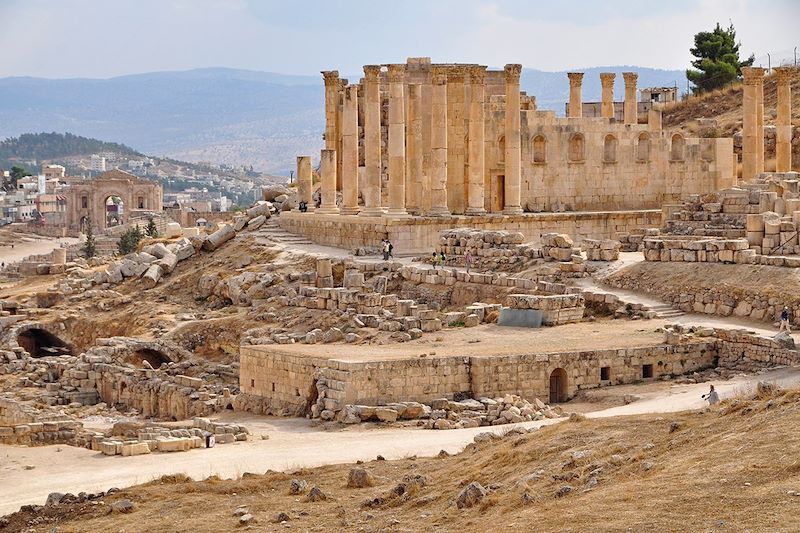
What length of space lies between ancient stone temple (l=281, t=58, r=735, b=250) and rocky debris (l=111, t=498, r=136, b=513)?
25.0 metres

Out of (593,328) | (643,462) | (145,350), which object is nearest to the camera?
(643,462)

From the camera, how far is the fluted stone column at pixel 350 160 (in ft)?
169

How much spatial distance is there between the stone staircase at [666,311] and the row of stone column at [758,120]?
60.9 feet

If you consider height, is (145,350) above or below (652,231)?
below

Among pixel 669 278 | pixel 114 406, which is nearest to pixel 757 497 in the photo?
pixel 669 278

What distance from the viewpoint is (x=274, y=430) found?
30781 mm

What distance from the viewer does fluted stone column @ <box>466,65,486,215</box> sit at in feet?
166

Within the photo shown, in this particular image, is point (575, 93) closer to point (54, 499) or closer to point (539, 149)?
point (539, 149)

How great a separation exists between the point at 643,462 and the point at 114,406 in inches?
809

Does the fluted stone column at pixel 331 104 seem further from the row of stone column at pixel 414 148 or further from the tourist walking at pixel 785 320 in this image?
the tourist walking at pixel 785 320

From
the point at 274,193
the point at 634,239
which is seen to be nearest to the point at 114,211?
the point at 274,193

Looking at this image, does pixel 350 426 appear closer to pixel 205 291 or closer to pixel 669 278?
pixel 669 278

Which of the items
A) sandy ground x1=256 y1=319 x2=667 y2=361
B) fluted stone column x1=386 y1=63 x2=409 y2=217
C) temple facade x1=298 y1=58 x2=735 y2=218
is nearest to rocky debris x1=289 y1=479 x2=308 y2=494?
sandy ground x1=256 y1=319 x2=667 y2=361

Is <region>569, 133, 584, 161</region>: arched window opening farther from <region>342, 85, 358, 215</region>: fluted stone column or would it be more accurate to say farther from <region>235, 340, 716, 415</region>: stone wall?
<region>235, 340, 716, 415</region>: stone wall
